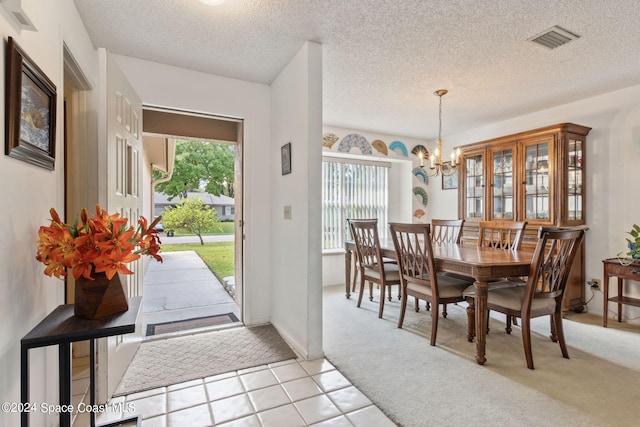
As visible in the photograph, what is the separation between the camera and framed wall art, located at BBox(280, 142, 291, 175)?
2645 mm

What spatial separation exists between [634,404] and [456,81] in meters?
2.71

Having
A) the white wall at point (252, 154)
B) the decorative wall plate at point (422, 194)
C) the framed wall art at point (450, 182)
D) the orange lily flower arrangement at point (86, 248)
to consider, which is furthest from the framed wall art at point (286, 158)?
the decorative wall plate at point (422, 194)

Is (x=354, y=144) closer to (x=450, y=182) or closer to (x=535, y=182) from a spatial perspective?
(x=450, y=182)

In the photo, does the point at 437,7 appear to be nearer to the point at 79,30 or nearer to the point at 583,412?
the point at 79,30

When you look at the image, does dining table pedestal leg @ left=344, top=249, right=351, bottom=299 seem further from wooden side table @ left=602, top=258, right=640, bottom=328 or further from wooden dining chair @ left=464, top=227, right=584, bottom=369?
wooden side table @ left=602, top=258, right=640, bottom=328

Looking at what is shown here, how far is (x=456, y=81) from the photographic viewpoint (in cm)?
300

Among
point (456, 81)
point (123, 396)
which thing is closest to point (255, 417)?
point (123, 396)

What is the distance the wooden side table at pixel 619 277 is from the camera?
2.86 m

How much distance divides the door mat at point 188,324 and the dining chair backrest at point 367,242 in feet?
5.11

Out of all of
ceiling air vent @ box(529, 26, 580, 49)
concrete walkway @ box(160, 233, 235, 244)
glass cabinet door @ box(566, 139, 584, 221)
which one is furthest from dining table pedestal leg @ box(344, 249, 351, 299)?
concrete walkway @ box(160, 233, 235, 244)

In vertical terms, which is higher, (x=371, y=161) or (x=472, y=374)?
(x=371, y=161)

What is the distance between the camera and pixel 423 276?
2910 millimetres

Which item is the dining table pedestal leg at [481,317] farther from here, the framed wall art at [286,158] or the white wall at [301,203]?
the framed wall art at [286,158]

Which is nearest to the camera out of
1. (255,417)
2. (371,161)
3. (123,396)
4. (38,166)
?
(38,166)
